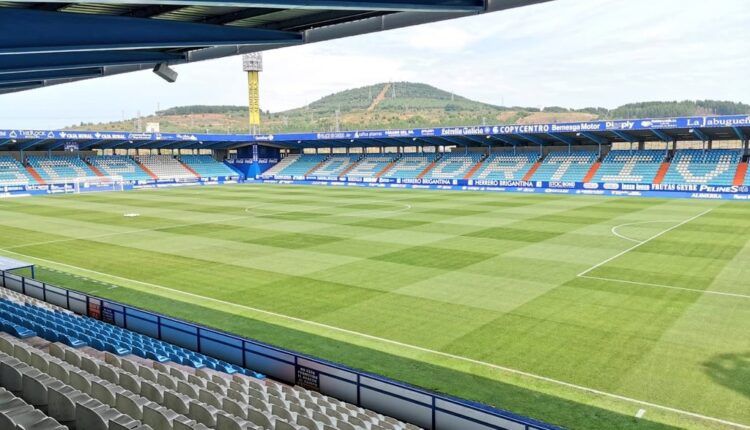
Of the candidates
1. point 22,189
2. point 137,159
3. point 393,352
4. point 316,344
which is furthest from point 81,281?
point 137,159

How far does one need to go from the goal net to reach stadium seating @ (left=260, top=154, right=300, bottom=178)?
23731 mm

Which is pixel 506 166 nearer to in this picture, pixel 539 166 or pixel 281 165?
pixel 539 166

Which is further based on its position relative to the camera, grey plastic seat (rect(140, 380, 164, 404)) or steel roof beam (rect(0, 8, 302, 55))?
steel roof beam (rect(0, 8, 302, 55))

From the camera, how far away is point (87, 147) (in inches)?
3071

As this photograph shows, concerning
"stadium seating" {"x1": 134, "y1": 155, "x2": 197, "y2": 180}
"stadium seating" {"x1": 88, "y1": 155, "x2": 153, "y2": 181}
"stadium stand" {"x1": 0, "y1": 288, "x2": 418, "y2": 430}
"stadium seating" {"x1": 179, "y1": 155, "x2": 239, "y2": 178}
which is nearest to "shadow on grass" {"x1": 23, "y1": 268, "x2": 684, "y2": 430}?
"stadium stand" {"x1": 0, "y1": 288, "x2": 418, "y2": 430}

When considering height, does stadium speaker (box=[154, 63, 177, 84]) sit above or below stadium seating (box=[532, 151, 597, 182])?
above

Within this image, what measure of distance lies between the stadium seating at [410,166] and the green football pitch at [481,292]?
35.2 meters

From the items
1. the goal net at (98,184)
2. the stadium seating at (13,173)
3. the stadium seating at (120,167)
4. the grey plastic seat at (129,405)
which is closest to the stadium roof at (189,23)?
the grey plastic seat at (129,405)

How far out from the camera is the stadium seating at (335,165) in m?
83.3

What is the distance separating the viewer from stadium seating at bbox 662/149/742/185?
5425 cm

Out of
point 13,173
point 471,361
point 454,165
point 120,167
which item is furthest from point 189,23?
point 120,167

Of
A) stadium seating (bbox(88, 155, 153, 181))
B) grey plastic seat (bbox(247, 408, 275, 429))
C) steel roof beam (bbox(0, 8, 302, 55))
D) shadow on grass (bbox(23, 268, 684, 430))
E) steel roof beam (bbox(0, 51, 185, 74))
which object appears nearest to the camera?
grey plastic seat (bbox(247, 408, 275, 429))

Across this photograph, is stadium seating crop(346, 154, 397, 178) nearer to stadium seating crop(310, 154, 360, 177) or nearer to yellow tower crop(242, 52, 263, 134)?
stadium seating crop(310, 154, 360, 177)

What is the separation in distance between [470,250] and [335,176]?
56.0 metres
